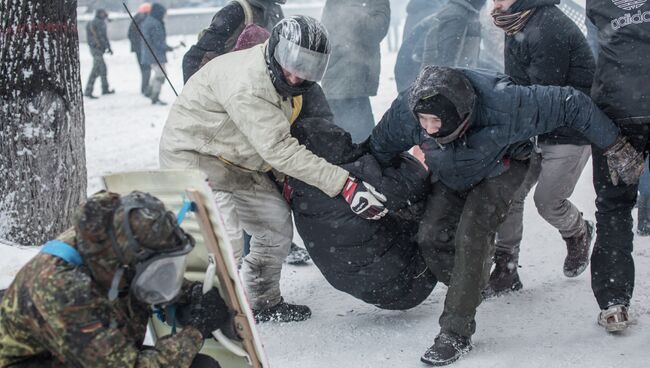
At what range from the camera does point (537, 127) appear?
3.56 metres

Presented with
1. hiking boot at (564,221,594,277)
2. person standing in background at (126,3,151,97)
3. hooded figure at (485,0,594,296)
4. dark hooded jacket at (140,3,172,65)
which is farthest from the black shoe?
person standing in background at (126,3,151,97)

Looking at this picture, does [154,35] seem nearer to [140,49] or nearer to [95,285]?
[140,49]

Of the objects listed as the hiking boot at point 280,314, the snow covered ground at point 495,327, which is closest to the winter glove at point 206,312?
the snow covered ground at point 495,327

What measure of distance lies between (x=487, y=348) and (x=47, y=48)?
294 centimetres

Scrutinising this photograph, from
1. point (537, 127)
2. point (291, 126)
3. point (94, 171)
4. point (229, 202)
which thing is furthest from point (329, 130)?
point (94, 171)

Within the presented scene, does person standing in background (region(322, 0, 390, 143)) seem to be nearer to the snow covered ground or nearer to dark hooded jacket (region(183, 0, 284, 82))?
dark hooded jacket (region(183, 0, 284, 82))

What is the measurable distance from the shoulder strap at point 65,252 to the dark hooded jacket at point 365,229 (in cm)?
166

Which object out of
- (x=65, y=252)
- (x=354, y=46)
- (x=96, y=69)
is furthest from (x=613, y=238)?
(x=96, y=69)

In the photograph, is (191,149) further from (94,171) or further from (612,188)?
(94,171)

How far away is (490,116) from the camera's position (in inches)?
138

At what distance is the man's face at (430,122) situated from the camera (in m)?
3.42

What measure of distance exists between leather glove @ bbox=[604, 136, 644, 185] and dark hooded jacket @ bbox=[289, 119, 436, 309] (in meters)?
0.88

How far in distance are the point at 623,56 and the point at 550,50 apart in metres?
0.42

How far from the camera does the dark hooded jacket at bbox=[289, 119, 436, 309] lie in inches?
154
